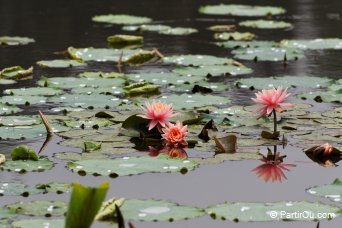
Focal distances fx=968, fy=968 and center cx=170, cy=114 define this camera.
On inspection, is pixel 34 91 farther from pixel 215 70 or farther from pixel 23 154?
pixel 23 154

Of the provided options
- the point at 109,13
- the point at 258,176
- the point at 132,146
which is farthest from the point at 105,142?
the point at 109,13

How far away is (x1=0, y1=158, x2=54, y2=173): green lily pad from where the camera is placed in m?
5.09

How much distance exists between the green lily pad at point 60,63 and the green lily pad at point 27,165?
3090 mm

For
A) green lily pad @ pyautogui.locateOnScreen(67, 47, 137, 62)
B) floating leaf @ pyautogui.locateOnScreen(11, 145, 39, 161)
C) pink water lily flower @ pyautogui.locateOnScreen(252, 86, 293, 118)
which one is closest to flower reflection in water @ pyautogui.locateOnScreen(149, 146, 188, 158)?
pink water lily flower @ pyautogui.locateOnScreen(252, 86, 293, 118)

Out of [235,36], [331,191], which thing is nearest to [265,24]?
[235,36]

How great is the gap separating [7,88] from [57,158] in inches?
82.1

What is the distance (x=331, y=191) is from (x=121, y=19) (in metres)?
6.81

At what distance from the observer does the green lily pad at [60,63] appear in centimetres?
828

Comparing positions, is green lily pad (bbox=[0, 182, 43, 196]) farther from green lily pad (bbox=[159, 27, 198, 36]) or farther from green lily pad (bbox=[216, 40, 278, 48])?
green lily pad (bbox=[159, 27, 198, 36])

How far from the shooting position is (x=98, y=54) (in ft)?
28.8

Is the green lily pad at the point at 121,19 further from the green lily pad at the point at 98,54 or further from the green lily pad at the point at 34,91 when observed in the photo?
the green lily pad at the point at 34,91

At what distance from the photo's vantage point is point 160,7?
41.0 feet

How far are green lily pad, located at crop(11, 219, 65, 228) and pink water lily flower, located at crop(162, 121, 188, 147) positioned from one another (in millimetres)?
1550

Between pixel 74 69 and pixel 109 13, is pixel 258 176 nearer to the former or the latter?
pixel 74 69
